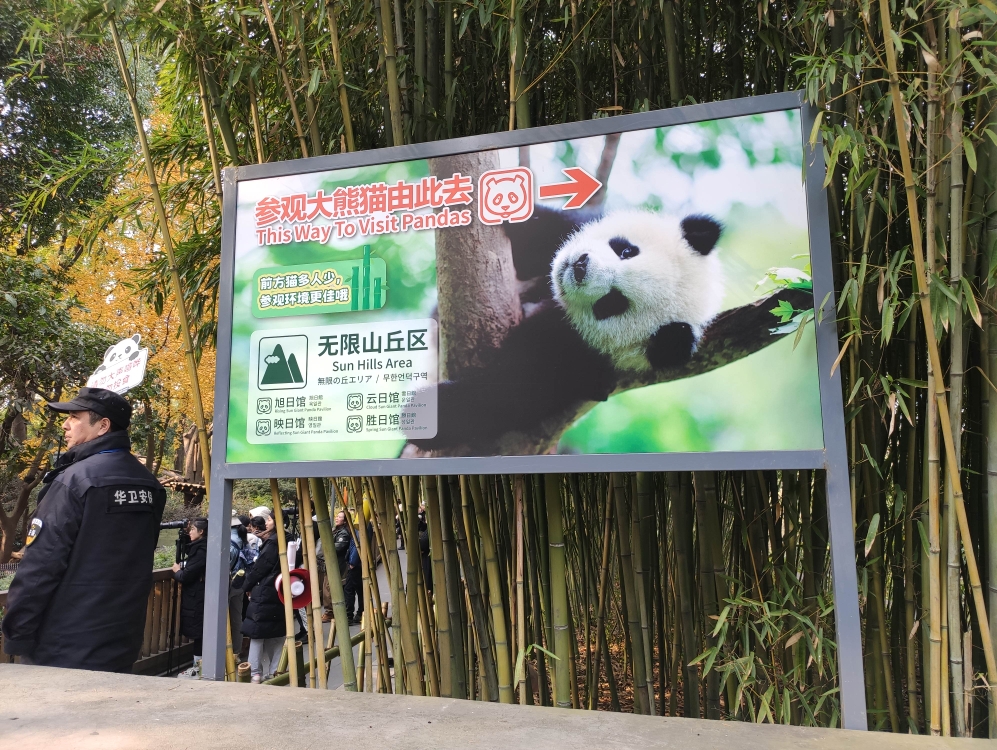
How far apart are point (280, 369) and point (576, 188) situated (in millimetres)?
914

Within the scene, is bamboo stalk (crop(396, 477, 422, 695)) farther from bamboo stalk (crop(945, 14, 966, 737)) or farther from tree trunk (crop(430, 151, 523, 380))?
bamboo stalk (crop(945, 14, 966, 737))

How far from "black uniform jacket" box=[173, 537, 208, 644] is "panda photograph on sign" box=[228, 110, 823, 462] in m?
2.59

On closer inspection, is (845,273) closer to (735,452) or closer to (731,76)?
(735,452)

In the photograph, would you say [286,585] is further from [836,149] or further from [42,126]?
[42,126]

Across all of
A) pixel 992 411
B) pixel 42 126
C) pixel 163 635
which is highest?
Answer: pixel 42 126

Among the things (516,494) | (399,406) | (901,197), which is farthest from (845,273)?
(399,406)

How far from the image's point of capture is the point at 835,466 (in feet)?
5.19

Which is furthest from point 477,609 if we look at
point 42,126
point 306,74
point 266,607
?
point 42,126

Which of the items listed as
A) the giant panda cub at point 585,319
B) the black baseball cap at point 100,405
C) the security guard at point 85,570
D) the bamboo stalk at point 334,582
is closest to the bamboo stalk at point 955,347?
the giant panda cub at point 585,319

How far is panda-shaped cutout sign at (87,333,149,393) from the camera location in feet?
7.36

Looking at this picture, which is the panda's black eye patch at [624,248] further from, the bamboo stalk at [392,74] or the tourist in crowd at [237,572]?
the tourist in crowd at [237,572]

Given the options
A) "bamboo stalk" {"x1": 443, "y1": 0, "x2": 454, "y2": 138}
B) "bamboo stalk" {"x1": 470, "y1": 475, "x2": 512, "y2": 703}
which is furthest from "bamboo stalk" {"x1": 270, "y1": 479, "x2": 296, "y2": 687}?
"bamboo stalk" {"x1": 443, "y1": 0, "x2": 454, "y2": 138}

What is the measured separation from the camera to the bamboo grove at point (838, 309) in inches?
59.1

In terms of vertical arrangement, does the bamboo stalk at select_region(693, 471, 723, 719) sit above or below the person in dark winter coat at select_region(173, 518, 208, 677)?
above
